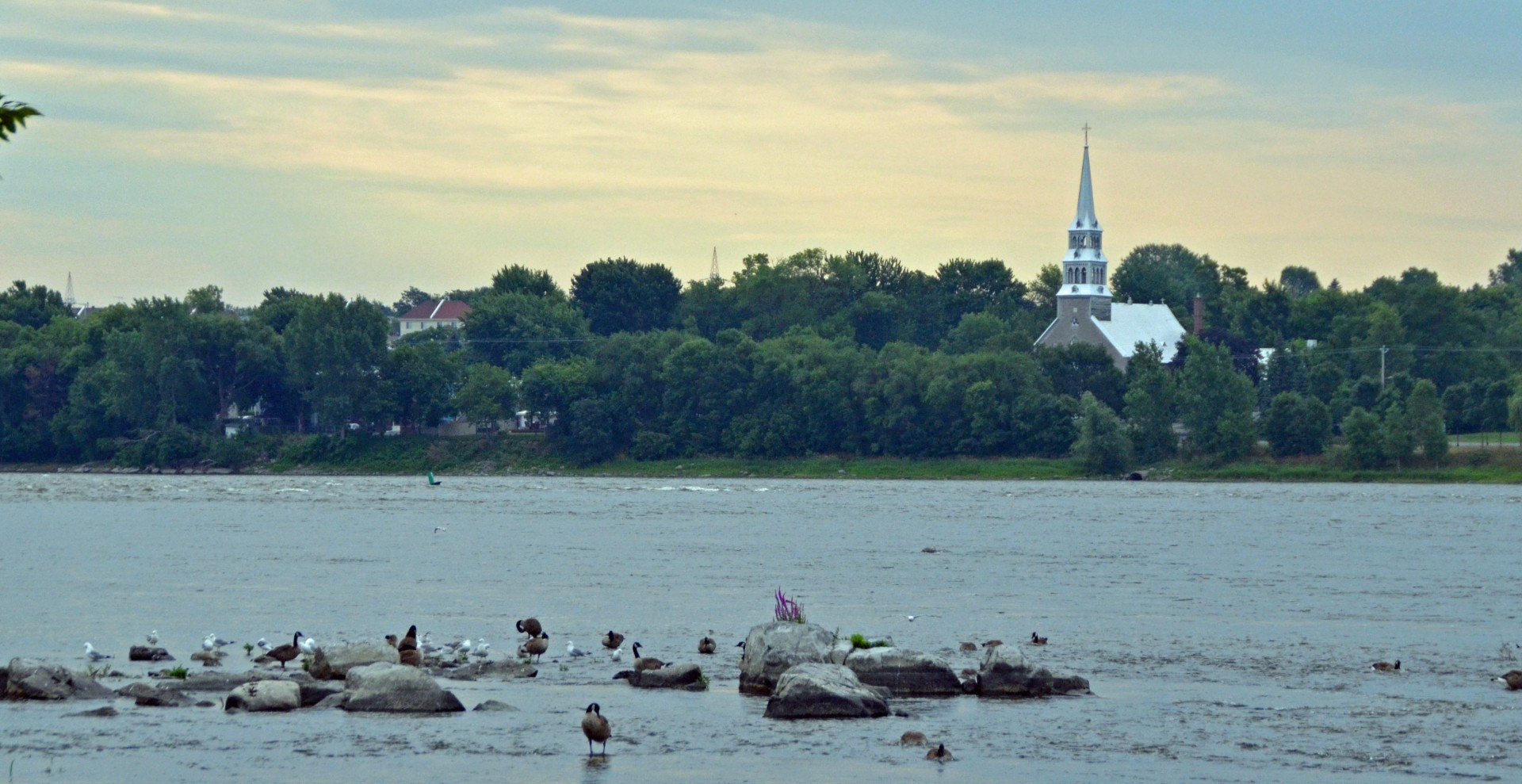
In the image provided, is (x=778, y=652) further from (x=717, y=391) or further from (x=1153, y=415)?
(x=717, y=391)

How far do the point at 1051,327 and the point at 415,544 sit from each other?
118522 mm

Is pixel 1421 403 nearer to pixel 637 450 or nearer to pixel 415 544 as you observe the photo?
pixel 637 450

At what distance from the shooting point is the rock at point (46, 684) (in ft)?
90.9

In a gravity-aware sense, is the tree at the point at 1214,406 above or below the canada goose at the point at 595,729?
above

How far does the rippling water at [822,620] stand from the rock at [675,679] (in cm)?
35

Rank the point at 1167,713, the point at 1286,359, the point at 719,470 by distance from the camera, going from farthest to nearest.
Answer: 1. the point at 1286,359
2. the point at 719,470
3. the point at 1167,713

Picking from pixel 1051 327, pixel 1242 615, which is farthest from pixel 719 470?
pixel 1242 615

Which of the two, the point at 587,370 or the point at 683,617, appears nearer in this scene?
the point at 683,617

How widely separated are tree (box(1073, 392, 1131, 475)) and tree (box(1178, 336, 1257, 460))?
6.23 m

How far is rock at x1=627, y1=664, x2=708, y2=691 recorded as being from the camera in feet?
97.8

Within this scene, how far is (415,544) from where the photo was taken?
68.9 m

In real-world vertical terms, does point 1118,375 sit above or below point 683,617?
above

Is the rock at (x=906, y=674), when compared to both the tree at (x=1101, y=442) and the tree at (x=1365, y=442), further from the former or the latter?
the tree at (x=1365, y=442)

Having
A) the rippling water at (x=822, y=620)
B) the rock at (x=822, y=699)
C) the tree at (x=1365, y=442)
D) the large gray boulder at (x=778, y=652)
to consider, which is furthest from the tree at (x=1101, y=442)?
the rock at (x=822, y=699)
